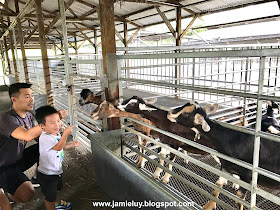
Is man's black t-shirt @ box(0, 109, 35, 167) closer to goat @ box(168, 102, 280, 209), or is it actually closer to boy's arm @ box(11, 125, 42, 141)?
boy's arm @ box(11, 125, 42, 141)

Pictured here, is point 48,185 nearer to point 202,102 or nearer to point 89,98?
point 89,98

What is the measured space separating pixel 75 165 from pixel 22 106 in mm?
1391

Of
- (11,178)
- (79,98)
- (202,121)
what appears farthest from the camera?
(79,98)

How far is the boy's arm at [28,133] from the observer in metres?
1.95

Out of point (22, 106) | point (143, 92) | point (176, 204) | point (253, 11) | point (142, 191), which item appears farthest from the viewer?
point (143, 92)

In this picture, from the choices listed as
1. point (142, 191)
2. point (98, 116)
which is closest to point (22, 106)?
point (98, 116)

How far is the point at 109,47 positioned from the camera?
262cm

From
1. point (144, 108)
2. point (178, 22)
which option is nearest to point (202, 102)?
point (144, 108)

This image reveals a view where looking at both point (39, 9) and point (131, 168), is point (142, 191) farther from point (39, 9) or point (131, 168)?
point (39, 9)

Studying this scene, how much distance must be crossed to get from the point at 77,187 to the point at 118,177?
783mm

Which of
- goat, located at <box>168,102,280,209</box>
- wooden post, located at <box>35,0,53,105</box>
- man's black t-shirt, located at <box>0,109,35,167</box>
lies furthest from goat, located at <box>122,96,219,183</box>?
wooden post, located at <box>35,0,53,105</box>

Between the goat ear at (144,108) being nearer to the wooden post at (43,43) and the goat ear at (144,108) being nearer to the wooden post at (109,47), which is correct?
the wooden post at (109,47)

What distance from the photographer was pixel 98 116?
2508mm

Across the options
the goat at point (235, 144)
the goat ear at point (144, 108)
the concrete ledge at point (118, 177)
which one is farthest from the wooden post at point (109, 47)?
the goat at point (235, 144)
